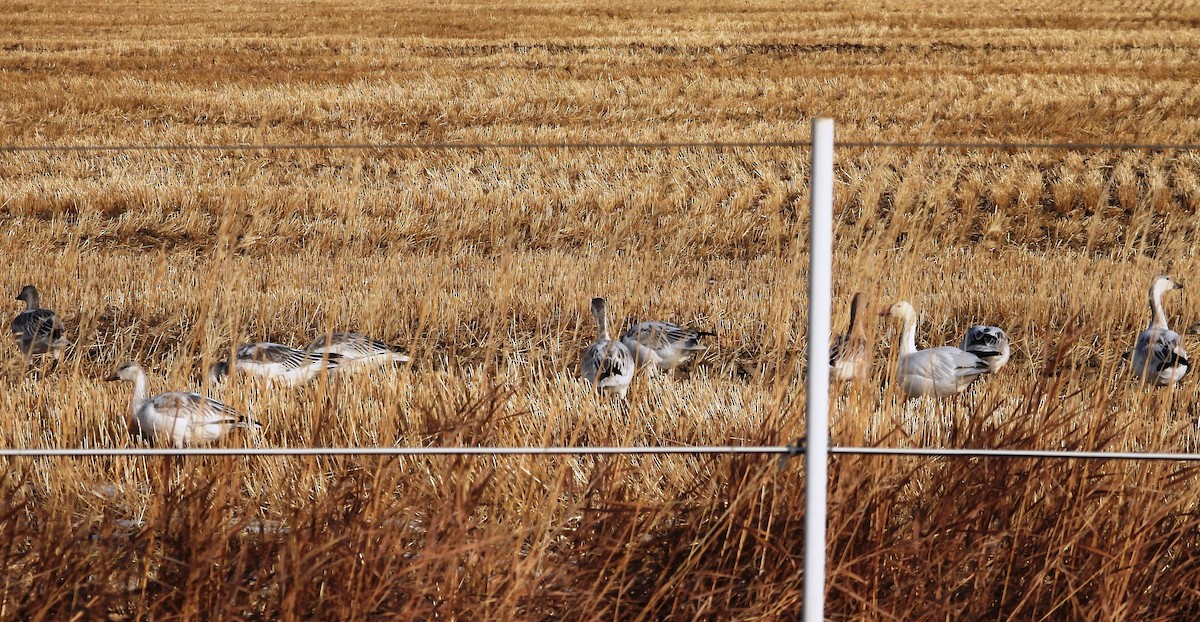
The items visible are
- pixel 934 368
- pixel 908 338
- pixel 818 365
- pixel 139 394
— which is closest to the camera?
pixel 818 365

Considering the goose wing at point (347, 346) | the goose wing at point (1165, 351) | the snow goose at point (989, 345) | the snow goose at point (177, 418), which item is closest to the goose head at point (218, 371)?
the goose wing at point (347, 346)

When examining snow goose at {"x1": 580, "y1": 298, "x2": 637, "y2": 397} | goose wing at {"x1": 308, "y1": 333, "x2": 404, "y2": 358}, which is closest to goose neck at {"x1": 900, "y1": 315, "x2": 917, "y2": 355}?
snow goose at {"x1": 580, "y1": 298, "x2": 637, "y2": 397}

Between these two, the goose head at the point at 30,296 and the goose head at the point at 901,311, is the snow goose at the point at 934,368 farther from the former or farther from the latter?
the goose head at the point at 30,296

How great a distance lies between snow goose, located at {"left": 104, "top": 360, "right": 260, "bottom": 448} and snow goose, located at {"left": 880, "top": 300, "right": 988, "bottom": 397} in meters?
2.64

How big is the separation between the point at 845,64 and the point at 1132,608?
2446cm

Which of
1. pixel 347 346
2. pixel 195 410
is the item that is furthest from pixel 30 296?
pixel 195 410

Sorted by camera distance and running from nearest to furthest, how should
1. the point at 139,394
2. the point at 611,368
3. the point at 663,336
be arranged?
the point at 139,394 < the point at 611,368 < the point at 663,336

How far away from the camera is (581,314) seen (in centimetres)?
756

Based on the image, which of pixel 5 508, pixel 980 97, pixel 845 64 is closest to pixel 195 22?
pixel 845 64

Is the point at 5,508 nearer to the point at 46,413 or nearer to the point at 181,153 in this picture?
the point at 46,413

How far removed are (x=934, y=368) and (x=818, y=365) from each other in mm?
2827

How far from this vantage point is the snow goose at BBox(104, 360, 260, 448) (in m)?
3.30

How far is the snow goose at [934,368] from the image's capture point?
15.2ft

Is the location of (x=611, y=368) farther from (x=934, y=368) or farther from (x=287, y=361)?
(x=287, y=361)
